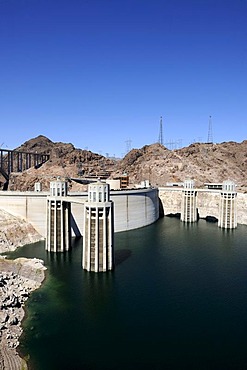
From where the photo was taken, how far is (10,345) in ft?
90.5

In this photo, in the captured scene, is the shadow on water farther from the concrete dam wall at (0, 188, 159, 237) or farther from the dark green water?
the concrete dam wall at (0, 188, 159, 237)

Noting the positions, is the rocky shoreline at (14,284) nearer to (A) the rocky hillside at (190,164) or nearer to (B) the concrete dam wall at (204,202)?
(B) the concrete dam wall at (204,202)

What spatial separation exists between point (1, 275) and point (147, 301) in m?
17.7

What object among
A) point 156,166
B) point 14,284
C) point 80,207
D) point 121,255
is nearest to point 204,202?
point 156,166

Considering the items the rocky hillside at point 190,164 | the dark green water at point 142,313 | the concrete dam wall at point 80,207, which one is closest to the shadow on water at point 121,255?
the dark green water at point 142,313

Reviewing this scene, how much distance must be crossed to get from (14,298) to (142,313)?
45.9 ft

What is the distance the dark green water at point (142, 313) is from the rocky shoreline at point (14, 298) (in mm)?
1020

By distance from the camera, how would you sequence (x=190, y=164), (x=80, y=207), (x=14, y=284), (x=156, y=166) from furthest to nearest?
1. (x=156, y=166)
2. (x=190, y=164)
3. (x=80, y=207)
4. (x=14, y=284)

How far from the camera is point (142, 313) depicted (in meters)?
35.1

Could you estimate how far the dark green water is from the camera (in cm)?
2728

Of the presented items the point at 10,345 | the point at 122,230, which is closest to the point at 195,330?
the point at 10,345

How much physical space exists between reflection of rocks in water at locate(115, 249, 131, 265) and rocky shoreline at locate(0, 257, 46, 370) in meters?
12.1

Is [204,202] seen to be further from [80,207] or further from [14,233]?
[14,233]

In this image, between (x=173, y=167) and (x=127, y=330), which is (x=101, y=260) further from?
(x=173, y=167)
